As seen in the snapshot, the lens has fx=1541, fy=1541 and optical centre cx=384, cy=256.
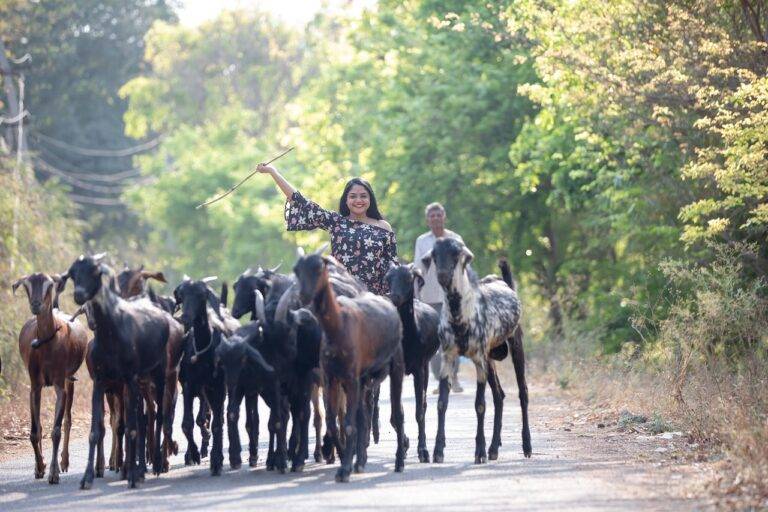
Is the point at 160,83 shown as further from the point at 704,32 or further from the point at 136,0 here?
the point at 704,32

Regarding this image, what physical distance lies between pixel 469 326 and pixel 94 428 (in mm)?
3461

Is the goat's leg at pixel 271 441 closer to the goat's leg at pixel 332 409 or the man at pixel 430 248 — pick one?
the goat's leg at pixel 332 409

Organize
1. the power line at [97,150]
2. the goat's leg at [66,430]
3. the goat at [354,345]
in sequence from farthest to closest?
the power line at [97,150] → the goat's leg at [66,430] → the goat at [354,345]

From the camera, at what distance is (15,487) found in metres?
13.2

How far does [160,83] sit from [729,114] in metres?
49.4

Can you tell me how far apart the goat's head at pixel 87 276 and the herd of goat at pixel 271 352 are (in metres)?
0.01

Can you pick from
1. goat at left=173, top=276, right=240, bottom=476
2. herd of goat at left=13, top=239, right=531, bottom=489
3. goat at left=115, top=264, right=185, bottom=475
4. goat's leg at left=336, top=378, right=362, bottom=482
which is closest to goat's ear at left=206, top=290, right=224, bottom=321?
herd of goat at left=13, top=239, right=531, bottom=489

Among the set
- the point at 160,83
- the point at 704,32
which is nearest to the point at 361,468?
the point at 704,32

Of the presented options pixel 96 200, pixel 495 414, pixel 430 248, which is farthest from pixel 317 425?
pixel 96 200

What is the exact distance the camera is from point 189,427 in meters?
14.4

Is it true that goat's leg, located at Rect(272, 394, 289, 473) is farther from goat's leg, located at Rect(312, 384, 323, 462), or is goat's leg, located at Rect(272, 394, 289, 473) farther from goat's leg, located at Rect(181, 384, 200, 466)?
goat's leg, located at Rect(181, 384, 200, 466)

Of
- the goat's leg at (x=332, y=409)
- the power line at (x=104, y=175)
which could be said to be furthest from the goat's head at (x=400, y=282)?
the power line at (x=104, y=175)

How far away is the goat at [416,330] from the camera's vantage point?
14.1 m

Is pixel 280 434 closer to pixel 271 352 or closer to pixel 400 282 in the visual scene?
pixel 271 352
